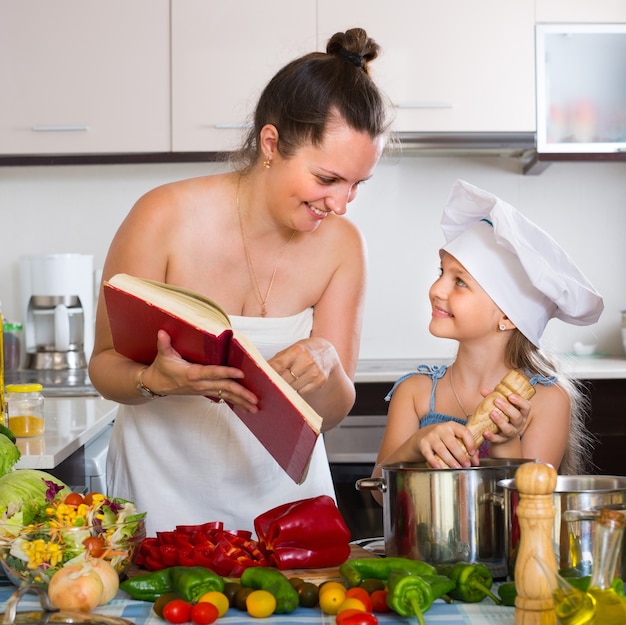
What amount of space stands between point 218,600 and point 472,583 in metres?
0.28

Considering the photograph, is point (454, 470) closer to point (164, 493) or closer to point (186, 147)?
point (164, 493)

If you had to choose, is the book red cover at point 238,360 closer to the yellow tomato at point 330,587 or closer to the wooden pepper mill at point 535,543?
the yellow tomato at point 330,587

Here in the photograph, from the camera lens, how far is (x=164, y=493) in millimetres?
1681

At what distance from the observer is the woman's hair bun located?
1510 mm

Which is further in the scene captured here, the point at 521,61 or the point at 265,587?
the point at 521,61

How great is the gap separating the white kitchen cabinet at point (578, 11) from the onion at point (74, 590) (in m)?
2.77

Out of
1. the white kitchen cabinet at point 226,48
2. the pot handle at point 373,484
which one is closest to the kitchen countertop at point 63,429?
the pot handle at point 373,484

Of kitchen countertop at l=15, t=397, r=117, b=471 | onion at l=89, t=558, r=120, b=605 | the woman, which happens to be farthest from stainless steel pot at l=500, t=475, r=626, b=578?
kitchen countertop at l=15, t=397, r=117, b=471

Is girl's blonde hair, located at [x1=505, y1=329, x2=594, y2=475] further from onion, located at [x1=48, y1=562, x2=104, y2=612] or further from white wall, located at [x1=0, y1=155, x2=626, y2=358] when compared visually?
white wall, located at [x1=0, y1=155, x2=626, y2=358]

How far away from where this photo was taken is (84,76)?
3.18 meters

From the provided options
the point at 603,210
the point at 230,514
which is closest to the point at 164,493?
the point at 230,514

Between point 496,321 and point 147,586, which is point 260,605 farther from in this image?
point 496,321

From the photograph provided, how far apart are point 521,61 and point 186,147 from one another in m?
1.19

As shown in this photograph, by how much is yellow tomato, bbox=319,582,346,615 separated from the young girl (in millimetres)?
457
